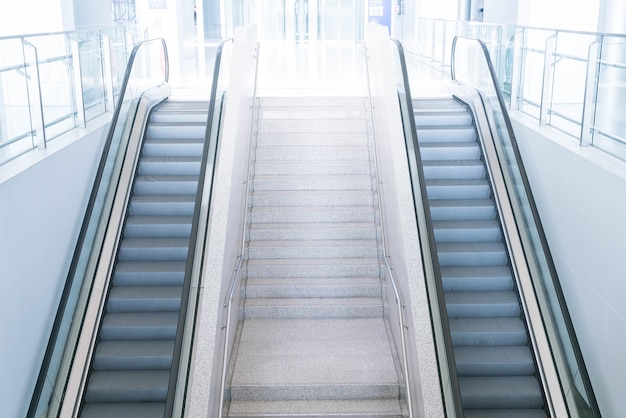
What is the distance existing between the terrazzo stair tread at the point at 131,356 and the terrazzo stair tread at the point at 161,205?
1661mm

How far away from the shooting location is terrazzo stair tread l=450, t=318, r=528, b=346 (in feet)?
21.2

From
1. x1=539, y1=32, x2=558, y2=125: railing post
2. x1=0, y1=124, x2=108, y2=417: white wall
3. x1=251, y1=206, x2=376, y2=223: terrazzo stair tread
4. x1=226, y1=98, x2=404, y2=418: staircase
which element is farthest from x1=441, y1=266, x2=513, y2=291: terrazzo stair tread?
x1=0, y1=124, x2=108, y2=417: white wall

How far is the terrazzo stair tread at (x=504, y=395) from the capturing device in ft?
19.7

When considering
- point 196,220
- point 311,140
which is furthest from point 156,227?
point 311,140

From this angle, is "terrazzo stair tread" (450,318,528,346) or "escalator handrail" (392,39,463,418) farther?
"terrazzo stair tread" (450,318,528,346)

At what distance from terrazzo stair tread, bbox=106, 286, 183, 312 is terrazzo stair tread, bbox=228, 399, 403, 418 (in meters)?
1.33

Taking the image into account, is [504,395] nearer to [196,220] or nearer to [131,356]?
[196,220]

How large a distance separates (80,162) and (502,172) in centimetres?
428

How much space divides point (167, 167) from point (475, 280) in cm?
367

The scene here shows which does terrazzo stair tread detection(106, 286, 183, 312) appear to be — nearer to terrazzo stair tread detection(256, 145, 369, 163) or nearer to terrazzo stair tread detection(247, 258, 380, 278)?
terrazzo stair tread detection(247, 258, 380, 278)

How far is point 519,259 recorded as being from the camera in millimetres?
6789

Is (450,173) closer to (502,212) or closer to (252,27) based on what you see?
(502,212)

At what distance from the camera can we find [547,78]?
7199 millimetres

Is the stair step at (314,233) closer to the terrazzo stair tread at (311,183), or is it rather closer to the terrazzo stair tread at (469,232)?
the terrazzo stair tread at (311,183)
